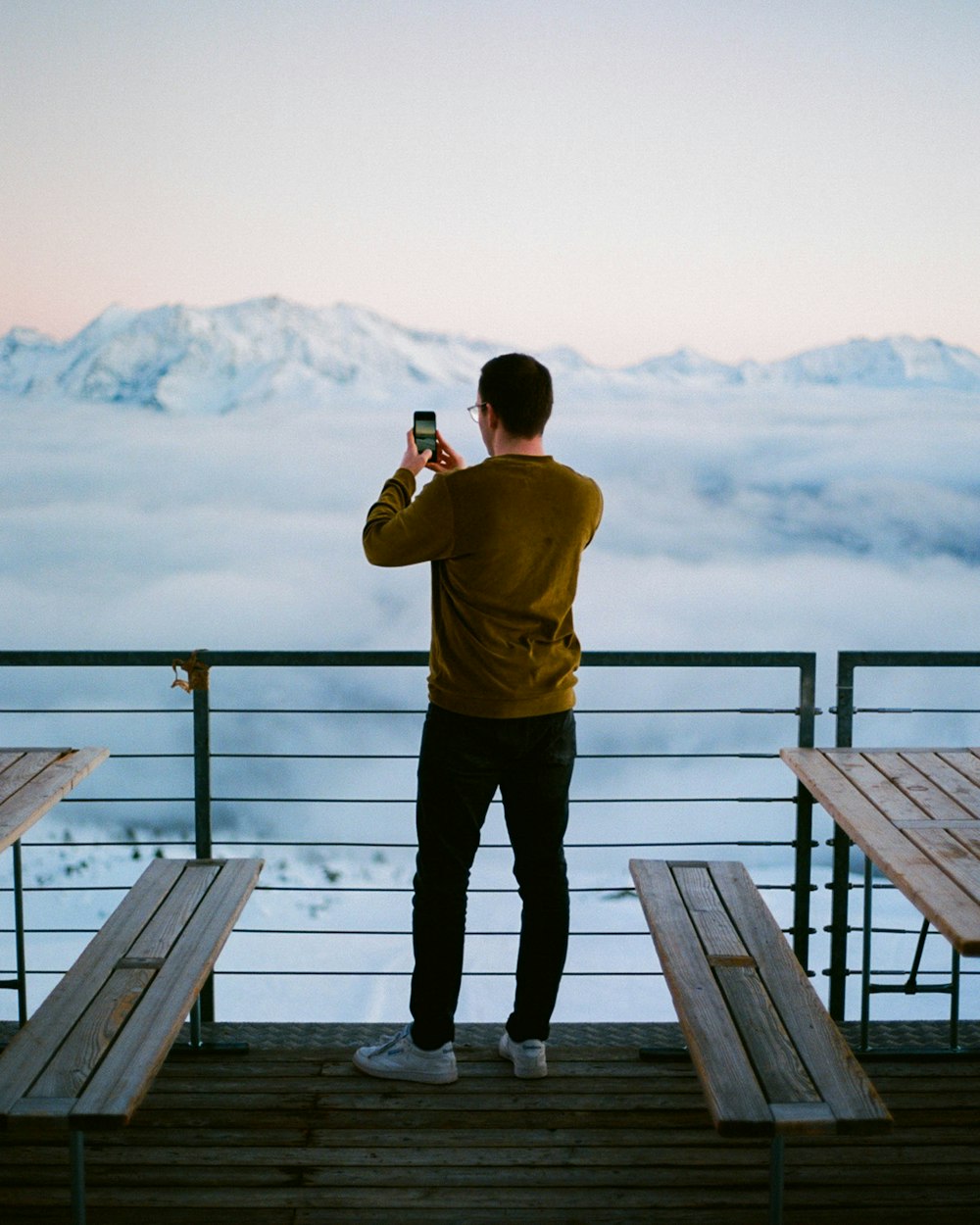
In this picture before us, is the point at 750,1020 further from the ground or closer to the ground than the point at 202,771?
closer to the ground

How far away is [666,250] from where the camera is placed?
31.0 metres

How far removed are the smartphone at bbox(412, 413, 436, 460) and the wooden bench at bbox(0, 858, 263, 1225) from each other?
38.1 inches

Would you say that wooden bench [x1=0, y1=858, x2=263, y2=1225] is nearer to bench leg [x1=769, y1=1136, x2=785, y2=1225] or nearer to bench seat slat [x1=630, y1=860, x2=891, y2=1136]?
bench seat slat [x1=630, y1=860, x2=891, y2=1136]

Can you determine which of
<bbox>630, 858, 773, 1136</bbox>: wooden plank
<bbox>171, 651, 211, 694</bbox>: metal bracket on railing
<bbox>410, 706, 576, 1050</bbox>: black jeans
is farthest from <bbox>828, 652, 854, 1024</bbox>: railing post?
<bbox>171, 651, 211, 694</bbox>: metal bracket on railing

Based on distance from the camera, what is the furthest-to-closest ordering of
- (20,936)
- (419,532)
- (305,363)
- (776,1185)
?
(305,363)
(20,936)
(419,532)
(776,1185)

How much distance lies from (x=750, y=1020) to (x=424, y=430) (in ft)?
4.05

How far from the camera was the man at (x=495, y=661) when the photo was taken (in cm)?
227

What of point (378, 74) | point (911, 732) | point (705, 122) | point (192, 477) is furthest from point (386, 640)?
point (378, 74)

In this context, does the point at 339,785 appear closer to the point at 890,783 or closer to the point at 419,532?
the point at 890,783

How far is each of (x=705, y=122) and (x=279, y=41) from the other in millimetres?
13137

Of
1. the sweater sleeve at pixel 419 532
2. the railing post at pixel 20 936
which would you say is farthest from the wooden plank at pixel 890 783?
the railing post at pixel 20 936

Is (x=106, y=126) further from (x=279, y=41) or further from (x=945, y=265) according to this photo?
(x=945, y=265)

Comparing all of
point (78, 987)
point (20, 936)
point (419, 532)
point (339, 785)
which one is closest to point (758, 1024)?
point (419, 532)

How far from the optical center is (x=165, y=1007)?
2.05 m
